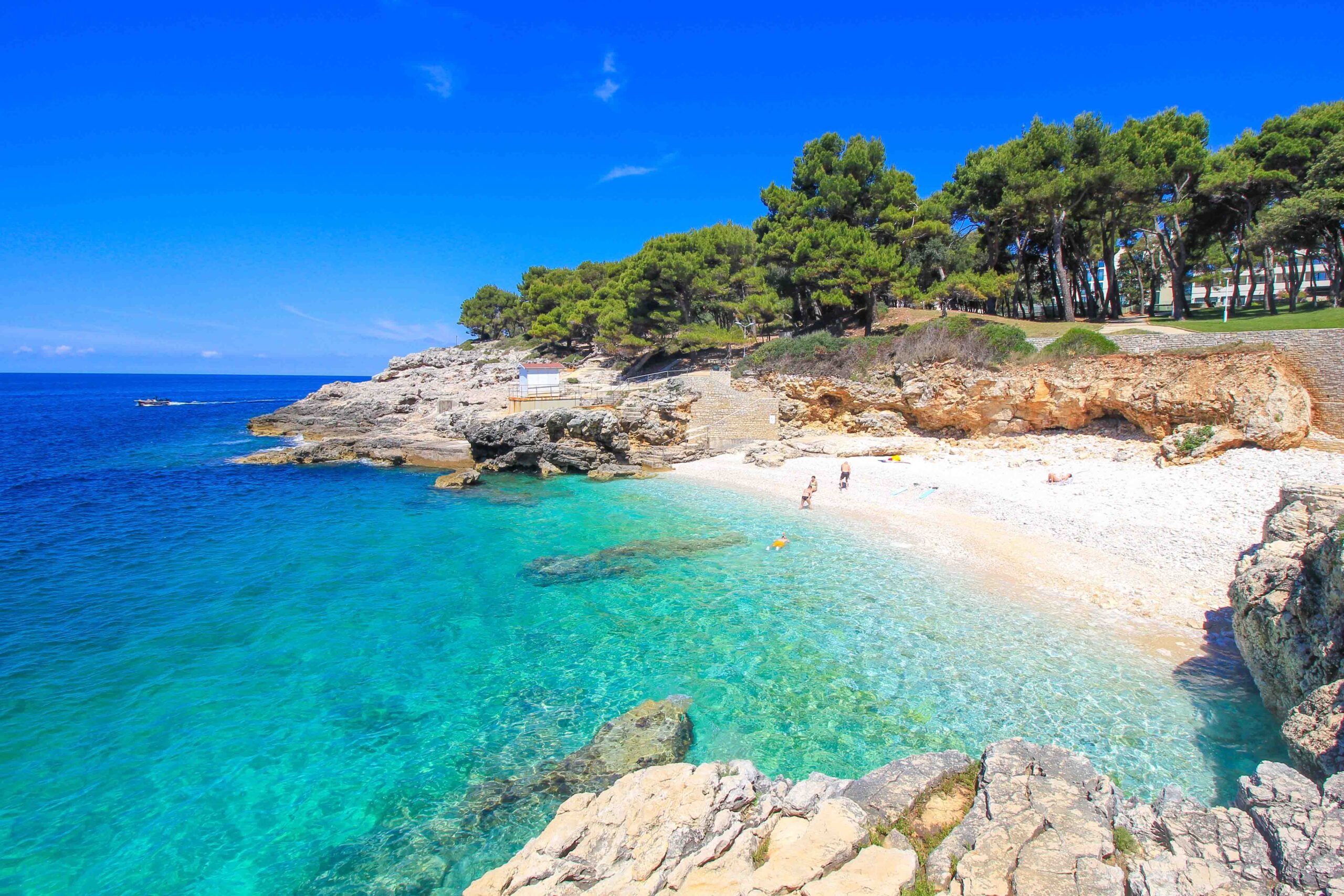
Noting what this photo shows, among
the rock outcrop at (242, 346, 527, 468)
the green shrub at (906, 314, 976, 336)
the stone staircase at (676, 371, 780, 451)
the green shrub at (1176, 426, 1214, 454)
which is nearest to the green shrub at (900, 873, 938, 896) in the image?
the green shrub at (1176, 426, 1214, 454)

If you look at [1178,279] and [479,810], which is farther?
[1178,279]

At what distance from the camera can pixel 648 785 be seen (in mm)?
5664

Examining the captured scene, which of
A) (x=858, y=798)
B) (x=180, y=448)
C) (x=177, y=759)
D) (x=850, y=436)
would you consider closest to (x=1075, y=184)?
(x=850, y=436)

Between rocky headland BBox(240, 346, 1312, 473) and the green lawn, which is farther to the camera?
the green lawn

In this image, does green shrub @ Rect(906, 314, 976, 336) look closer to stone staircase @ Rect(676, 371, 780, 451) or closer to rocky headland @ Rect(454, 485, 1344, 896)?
stone staircase @ Rect(676, 371, 780, 451)

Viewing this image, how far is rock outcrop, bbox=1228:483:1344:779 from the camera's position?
5945 millimetres

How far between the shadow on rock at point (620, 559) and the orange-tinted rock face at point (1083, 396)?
45.3ft

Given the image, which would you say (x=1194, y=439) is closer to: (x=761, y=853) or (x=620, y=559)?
(x=620, y=559)

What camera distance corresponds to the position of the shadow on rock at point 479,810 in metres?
6.10

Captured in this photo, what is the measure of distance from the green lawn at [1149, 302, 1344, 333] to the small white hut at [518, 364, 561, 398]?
2883 centimetres

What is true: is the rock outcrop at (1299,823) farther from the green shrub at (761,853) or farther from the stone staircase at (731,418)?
the stone staircase at (731,418)

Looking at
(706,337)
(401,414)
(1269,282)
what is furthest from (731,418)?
(1269,282)

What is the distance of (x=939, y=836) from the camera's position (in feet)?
16.1

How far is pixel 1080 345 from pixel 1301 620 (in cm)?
1862
